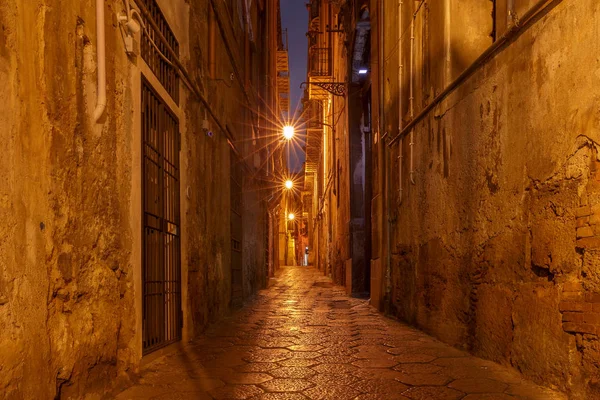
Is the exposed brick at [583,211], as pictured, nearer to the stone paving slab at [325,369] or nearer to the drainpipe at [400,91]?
the stone paving slab at [325,369]

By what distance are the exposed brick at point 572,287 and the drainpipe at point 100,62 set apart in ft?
9.80

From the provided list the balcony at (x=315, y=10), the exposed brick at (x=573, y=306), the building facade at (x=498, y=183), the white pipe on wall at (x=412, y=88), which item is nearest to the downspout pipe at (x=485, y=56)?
the building facade at (x=498, y=183)

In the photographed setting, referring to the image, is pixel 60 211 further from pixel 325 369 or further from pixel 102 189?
pixel 325 369

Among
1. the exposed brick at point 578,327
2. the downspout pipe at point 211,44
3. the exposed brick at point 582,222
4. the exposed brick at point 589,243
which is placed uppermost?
the downspout pipe at point 211,44

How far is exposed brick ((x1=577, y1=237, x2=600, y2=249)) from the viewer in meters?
2.92

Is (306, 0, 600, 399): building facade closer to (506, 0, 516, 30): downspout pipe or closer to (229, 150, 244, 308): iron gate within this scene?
(506, 0, 516, 30): downspout pipe

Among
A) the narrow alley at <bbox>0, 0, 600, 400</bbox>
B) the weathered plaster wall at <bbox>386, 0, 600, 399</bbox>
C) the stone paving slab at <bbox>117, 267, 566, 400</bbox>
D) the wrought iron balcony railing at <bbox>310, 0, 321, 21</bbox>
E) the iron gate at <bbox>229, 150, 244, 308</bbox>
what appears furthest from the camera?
the wrought iron balcony railing at <bbox>310, 0, 321, 21</bbox>

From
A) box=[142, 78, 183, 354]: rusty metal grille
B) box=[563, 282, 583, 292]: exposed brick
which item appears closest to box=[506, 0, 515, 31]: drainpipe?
box=[563, 282, 583, 292]: exposed brick

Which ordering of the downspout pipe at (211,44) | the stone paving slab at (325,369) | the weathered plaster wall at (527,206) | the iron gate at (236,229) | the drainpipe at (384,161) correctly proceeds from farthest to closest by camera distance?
the iron gate at (236,229) → the drainpipe at (384,161) → the downspout pipe at (211,44) → the stone paving slab at (325,369) → the weathered plaster wall at (527,206)

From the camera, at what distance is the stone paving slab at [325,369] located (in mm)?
3498

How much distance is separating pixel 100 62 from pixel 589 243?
304 centimetres

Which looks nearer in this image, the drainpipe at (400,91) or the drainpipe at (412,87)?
the drainpipe at (412,87)

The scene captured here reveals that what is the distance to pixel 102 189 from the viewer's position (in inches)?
133

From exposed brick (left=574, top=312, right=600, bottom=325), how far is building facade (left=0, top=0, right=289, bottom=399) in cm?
285
